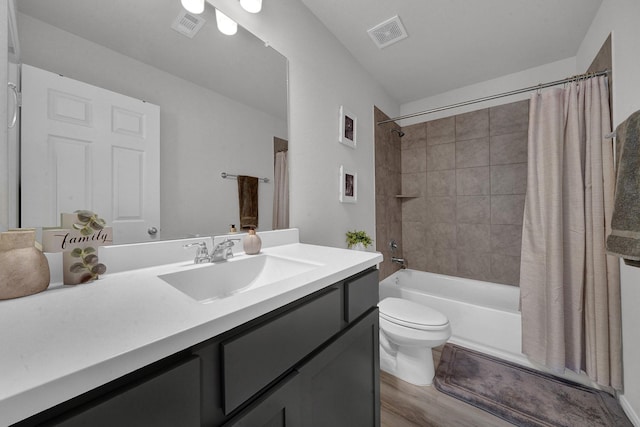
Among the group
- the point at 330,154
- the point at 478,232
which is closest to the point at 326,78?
the point at 330,154

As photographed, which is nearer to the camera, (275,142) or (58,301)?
(58,301)

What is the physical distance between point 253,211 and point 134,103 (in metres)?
0.60

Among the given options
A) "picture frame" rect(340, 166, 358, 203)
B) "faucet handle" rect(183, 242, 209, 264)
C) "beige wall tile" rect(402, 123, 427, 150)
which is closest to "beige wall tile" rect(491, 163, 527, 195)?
"beige wall tile" rect(402, 123, 427, 150)

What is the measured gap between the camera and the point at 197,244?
91 centimetres

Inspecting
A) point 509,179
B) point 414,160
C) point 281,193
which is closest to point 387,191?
point 414,160

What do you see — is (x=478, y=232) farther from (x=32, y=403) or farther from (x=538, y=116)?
(x=32, y=403)

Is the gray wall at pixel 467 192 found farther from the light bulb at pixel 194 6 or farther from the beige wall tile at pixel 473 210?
the light bulb at pixel 194 6

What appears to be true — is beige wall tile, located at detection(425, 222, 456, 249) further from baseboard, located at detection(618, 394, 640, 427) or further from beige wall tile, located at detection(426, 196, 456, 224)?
baseboard, located at detection(618, 394, 640, 427)

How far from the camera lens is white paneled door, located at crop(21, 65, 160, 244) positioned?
652 millimetres

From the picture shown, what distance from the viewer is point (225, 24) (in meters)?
1.12

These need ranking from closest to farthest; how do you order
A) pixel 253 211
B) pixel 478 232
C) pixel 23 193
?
pixel 23 193
pixel 253 211
pixel 478 232

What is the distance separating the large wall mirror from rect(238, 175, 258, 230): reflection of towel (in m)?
0.03

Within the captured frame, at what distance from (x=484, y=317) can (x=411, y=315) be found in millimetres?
697

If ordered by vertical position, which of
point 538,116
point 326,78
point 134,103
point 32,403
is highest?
point 326,78
